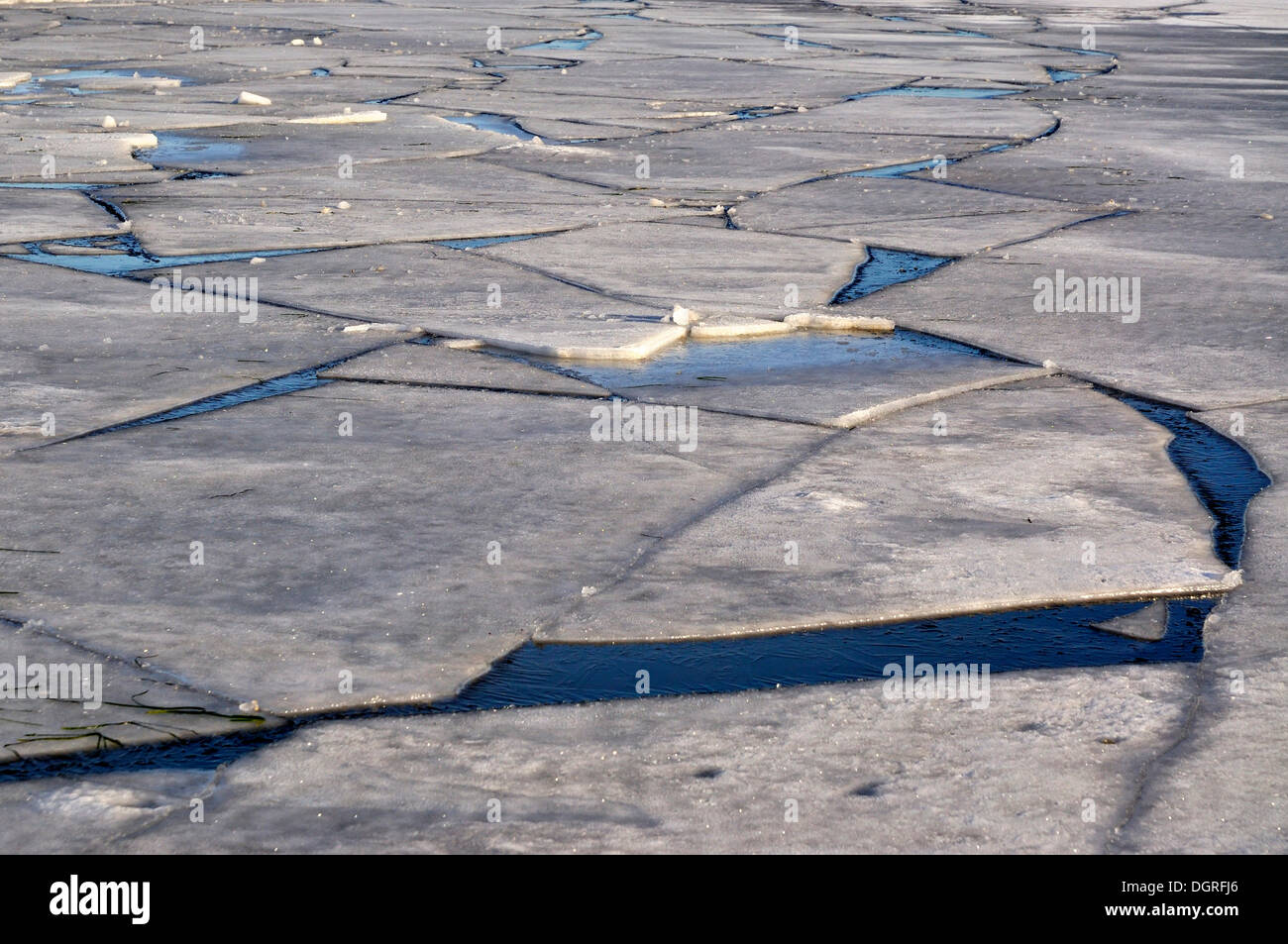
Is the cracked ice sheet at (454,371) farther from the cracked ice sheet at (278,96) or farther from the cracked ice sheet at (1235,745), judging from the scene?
the cracked ice sheet at (278,96)

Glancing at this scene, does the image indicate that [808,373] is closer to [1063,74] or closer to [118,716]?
[118,716]

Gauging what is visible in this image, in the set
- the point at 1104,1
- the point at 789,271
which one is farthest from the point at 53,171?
the point at 1104,1

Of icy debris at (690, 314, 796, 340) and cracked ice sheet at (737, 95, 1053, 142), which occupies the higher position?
cracked ice sheet at (737, 95, 1053, 142)

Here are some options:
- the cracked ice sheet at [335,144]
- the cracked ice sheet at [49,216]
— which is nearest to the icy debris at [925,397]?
the cracked ice sheet at [49,216]

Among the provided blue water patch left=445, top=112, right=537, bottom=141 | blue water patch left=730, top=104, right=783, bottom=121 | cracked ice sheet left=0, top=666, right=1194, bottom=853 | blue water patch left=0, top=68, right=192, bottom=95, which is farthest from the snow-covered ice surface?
blue water patch left=0, top=68, right=192, bottom=95

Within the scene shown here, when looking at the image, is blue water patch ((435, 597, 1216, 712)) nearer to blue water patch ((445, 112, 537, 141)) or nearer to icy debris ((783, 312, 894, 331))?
icy debris ((783, 312, 894, 331))

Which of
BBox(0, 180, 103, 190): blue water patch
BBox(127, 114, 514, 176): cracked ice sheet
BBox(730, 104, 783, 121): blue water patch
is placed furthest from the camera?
BBox(730, 104, 783, 121): blue water patch

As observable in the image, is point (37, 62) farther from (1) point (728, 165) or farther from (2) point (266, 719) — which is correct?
(2) point (266, 719)
